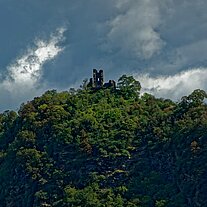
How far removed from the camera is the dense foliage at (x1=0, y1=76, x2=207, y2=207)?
→ 117438mm

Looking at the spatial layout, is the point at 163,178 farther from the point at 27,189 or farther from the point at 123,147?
the point at 27,189

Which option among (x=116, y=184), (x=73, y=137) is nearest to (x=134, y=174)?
(x=116, y=184)

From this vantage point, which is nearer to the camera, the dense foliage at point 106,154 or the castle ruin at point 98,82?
the dense foliage at point 106,154

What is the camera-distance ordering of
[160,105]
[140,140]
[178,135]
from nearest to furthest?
[178,135] < [140,140] < [160,105]

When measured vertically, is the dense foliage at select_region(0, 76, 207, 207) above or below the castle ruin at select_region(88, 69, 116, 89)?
below

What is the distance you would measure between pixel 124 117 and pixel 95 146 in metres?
7.72

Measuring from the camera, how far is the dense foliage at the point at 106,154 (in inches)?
4624

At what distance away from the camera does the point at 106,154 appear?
126 metres

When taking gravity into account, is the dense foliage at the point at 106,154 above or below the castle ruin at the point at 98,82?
below

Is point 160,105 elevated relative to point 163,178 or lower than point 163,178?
elevated

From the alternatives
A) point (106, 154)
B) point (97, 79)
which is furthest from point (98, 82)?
point (106, 154)

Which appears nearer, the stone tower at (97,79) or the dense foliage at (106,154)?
the dense foliage at (106,154)

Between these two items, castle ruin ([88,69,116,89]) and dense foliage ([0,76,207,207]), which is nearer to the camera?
dense foliage ([0,76,207,207])

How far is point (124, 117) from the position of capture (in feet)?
436
